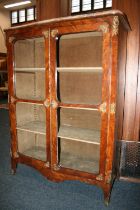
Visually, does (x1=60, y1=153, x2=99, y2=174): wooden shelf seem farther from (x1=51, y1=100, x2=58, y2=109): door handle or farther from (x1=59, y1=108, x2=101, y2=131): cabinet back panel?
(x1=51, y1=100, x2=58, y2=109): door handle

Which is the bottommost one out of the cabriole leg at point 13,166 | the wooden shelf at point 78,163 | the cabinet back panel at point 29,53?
the cabriole leg at point 13,166

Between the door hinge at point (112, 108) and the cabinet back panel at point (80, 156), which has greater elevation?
the door hinge at point (112, 108)

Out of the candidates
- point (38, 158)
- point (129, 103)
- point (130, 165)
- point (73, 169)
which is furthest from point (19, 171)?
point (129, 103)

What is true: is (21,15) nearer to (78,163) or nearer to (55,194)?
(78,163)

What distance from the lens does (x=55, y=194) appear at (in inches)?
75.0

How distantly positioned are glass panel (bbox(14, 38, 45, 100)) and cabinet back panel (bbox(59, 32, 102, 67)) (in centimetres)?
28

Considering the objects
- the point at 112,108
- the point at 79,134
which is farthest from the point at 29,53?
the point at 112,108

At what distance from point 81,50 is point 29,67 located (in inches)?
25.8

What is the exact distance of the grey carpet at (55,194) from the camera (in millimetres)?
1737

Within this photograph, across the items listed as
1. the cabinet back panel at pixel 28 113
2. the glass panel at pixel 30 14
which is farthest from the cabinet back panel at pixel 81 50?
the glass panel at pixel 30 14

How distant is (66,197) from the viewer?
1866 millimetres

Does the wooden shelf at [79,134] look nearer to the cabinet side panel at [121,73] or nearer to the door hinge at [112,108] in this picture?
the cabinet side panel at [121,73]

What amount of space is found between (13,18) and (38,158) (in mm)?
8320

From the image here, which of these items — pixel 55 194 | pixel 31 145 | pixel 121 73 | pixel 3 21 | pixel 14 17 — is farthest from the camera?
pixel 14 17
